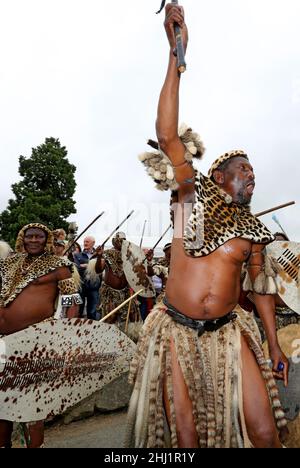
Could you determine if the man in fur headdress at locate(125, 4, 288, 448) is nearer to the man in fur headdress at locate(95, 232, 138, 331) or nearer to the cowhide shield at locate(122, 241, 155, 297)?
the cowhide shield at locate(122, 241, 155, 297)

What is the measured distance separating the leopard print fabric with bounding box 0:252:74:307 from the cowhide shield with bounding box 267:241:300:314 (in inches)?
75.0

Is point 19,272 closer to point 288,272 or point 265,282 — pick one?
point 265,282

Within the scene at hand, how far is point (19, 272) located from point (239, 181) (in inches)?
81.9

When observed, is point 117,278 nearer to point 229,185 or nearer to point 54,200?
point 229,185

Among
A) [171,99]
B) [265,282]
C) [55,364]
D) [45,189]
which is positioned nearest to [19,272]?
[55,364]

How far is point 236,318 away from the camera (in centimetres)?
255

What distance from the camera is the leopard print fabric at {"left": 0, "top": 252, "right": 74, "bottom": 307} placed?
364 centimetres

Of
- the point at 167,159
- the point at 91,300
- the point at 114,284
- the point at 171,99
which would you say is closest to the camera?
the point at 171,99

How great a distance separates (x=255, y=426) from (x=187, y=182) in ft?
4.24

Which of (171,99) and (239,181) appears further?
(239,181)

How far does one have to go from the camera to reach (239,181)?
2641 millimetres

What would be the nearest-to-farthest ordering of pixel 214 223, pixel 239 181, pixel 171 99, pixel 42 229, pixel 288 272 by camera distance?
pixel 171 99 < pixel 214 223 < pixel 239 181 < pixel 42 229 < pixel 288 272
